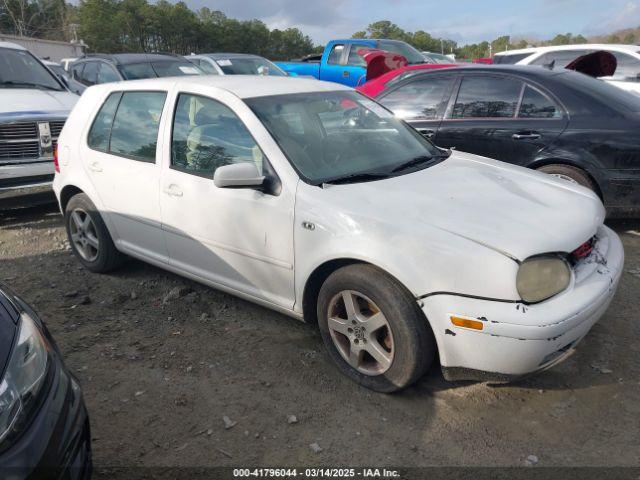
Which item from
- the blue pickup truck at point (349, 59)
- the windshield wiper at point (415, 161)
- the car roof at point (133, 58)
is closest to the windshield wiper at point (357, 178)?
the windshield wiper at point (415, 161)

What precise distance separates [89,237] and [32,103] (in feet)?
Result: 8.33

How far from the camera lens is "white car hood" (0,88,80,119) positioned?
5754 mm

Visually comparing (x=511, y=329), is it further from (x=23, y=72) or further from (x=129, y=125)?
(x=23, y=72)

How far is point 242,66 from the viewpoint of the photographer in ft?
38.1

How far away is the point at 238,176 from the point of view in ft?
9.68

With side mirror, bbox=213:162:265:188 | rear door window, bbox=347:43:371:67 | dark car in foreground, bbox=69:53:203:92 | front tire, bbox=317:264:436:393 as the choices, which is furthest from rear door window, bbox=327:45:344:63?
front tire, bbox=317:264:436:393

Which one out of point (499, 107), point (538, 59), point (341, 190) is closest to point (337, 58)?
point (538, 59)

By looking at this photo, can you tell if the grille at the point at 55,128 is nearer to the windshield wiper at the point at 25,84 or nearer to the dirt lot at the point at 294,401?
the windshield wiper at the point at 25,84

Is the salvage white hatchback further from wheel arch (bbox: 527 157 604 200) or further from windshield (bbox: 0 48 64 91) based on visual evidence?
windshield (bbox: 0 48 64 91)

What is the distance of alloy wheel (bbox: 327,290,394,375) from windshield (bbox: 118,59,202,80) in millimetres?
7951

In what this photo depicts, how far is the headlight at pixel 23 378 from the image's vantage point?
173cm

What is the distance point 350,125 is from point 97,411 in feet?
7.53

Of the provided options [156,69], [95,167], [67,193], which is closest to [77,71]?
[156,69]

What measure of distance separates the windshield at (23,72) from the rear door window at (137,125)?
335 cm
